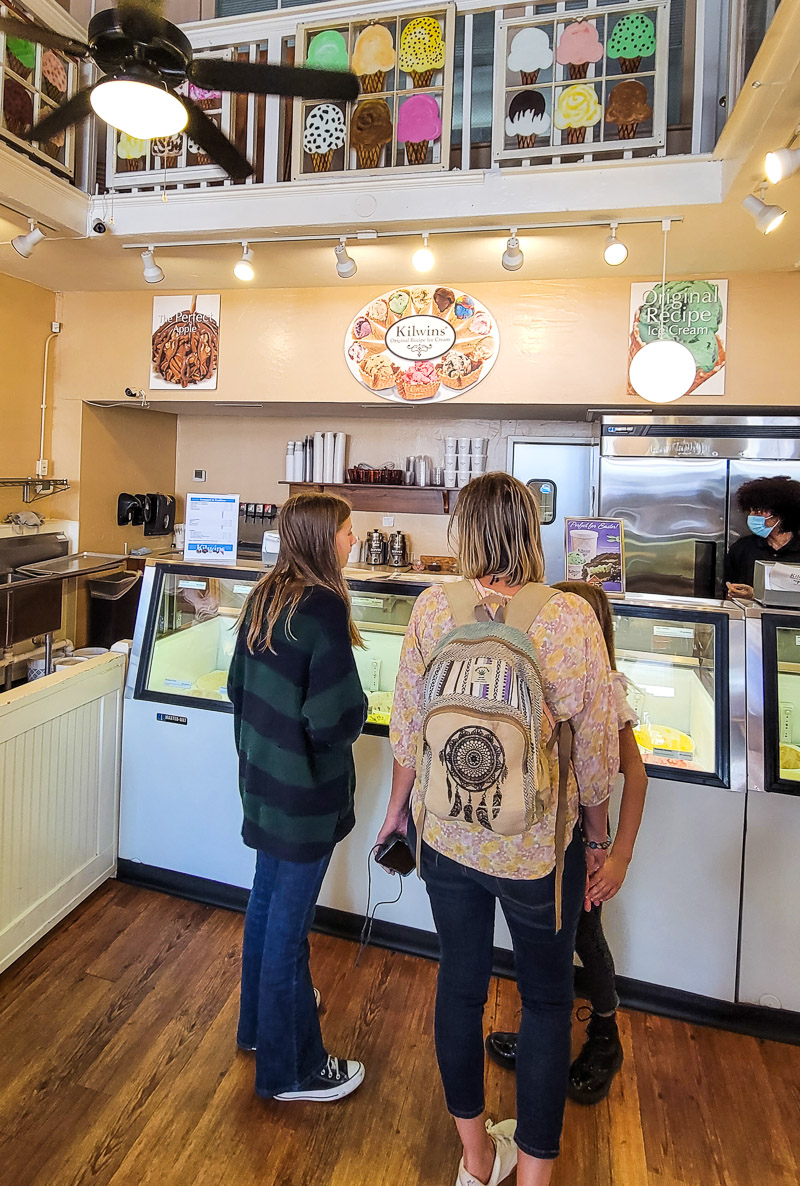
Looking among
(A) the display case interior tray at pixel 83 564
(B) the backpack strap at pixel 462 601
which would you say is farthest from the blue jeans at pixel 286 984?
(A) the display case interior tray at pixel 83 564

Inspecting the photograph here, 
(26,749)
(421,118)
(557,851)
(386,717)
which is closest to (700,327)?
(421,118)

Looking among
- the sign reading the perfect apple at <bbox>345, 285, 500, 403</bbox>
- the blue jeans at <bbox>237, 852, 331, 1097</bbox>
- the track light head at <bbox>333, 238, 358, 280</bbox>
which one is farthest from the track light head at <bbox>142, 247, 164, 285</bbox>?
the blue jeans at <bbox>237, 852, 331, 1097</bbox>

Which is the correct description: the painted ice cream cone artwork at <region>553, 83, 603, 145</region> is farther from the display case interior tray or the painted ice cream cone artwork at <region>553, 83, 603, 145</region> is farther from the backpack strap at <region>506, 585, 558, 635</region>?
the display case interior tray

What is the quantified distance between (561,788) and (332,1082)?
1.14 m

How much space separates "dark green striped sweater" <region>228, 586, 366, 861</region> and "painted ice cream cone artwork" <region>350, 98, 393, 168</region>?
2.47m

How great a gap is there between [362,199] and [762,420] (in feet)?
7.49

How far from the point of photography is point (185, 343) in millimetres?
4117

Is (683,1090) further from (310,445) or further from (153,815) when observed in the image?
(310,445)

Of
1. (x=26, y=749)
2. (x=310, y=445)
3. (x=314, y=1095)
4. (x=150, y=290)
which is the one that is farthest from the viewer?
(x=310, y=445)

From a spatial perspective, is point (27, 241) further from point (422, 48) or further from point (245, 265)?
point (422, 48)

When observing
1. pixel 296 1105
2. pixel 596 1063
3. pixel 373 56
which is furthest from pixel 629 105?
pixel 296 1105

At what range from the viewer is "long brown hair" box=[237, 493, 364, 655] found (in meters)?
1.66

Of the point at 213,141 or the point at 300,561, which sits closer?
the point at 300,561

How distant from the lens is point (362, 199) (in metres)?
2.93
